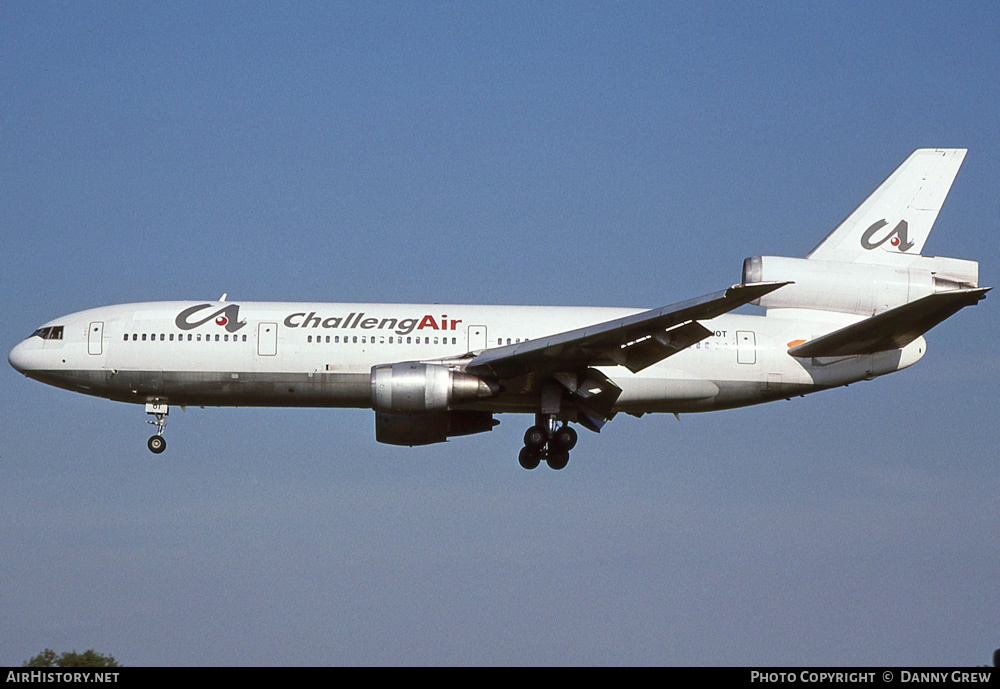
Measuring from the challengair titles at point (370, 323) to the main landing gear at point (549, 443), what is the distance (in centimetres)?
370

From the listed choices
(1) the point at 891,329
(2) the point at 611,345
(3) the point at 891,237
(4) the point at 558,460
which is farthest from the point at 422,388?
(3) the point at 891,237

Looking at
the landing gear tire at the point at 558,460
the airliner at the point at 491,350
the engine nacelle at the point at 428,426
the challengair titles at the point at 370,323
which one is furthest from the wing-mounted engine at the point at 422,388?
the engine nacelle at the point at 428,426

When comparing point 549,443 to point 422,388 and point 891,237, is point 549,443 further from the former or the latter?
point 891,237

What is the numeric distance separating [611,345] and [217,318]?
37.0 feet

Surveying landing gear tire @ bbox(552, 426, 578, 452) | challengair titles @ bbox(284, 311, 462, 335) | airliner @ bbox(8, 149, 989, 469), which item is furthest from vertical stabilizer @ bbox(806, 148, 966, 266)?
challengair titles @ bbox(284, 311, 462, 335)

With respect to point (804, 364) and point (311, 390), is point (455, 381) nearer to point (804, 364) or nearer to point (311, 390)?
point (311, 390)

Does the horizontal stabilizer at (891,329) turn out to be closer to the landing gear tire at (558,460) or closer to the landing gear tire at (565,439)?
the landing gear tire at (565,439)

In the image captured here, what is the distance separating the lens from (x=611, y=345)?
35.1 meters

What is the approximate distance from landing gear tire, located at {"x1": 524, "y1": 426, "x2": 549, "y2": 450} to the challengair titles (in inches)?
143

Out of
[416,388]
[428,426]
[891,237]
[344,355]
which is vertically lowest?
[428,426]

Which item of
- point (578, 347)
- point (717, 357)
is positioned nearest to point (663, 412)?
point (717, 357)

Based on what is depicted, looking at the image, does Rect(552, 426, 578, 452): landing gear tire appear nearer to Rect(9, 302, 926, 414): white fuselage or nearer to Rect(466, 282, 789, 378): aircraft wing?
Rect(9, 302, 926, 414): white fuselage
